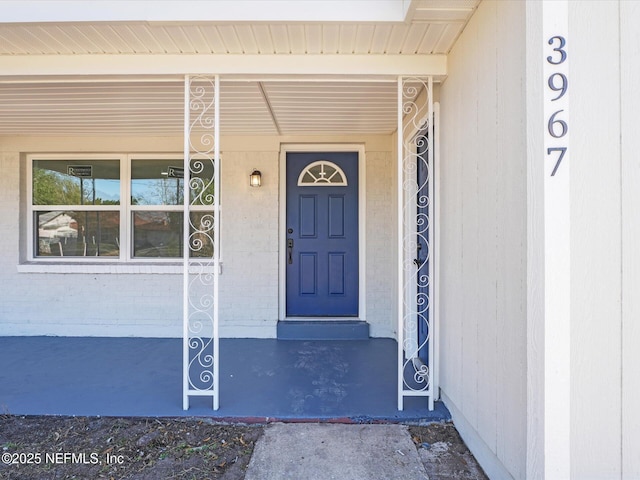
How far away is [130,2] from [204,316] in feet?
10.3

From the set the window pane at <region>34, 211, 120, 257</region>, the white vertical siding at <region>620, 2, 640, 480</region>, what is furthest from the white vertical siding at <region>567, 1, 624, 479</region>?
the window pane at <region>34, 211, 120, 257</region>

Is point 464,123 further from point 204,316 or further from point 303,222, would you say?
point 204,316

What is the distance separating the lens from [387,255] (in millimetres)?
4289

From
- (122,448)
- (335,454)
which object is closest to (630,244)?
(335,454)

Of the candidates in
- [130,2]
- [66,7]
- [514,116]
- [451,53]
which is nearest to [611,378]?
[514,116]

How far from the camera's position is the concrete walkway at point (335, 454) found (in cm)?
195

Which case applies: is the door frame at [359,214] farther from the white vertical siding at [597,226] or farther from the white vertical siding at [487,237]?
the white vertical siding at [597,226]

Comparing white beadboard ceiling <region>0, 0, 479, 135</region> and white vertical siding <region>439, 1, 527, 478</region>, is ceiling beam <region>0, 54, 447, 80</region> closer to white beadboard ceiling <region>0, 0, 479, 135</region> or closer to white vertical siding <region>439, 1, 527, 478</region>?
white beadboard ceiling <region>0, 0, 479, 135</region>

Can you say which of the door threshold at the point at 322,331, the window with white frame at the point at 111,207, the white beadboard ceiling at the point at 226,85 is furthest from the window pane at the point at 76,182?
the door threshold at the point at 322,331

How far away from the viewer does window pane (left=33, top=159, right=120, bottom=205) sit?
443cm

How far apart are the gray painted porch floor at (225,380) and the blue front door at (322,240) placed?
0.55 metres

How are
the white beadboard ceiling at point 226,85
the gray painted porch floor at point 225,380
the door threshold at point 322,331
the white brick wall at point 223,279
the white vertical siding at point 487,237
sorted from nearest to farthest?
the white vertical siding at point 487,237
the white beadboard ceiling at point 226,85
the gray painted porch floor at point 225,380
the door threshold at point 322,331
the white brick wall at point 223,279

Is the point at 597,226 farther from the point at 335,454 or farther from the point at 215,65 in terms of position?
the point at 215,65

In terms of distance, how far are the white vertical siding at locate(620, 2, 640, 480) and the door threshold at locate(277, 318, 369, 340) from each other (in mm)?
2813
